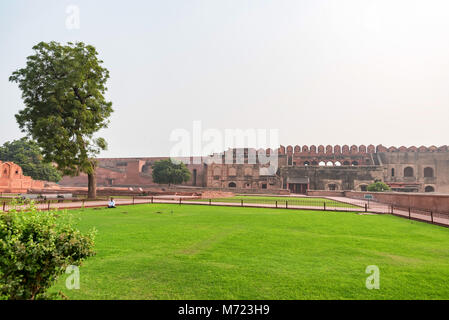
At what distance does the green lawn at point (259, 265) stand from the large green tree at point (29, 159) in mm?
40062

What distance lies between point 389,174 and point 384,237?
142ft

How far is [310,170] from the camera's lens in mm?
43719

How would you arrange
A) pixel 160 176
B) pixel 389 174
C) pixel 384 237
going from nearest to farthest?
pixel 384 237 → pixel 160 176 → pixel 389 174

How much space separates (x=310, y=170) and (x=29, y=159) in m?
42.5

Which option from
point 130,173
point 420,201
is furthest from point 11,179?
point 420,201

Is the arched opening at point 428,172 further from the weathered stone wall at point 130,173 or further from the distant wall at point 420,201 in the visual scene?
the weathered stone wall at point 130,173

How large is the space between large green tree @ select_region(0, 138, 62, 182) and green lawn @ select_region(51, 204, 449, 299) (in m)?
40.1

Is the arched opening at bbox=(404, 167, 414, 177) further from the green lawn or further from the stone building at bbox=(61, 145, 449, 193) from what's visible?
the green lawn

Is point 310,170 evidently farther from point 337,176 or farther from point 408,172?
point 408,172
